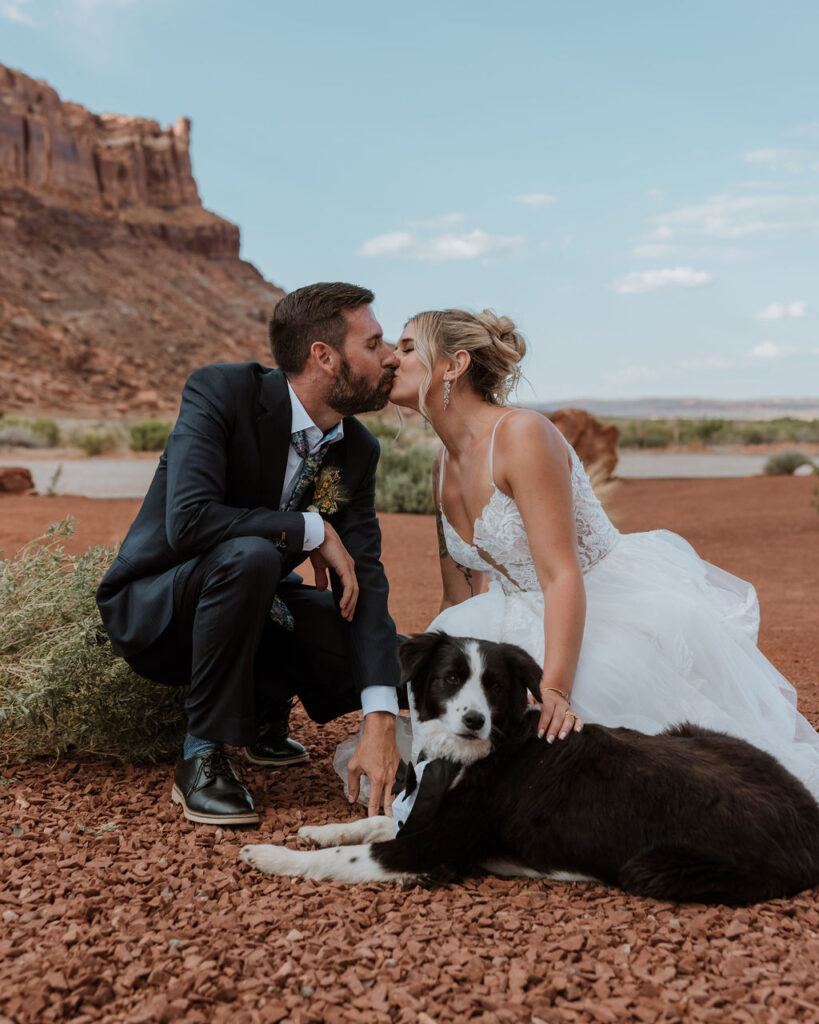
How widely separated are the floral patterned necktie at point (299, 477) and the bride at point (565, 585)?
1.51ft

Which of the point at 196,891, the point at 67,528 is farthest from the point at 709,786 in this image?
the point at 67,528

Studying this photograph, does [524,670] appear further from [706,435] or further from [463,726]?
[706,435]

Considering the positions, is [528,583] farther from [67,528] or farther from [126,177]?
[126,177]

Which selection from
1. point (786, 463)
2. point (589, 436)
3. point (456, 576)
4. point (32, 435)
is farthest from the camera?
point (32, 435)

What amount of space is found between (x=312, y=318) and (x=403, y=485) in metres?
13.5

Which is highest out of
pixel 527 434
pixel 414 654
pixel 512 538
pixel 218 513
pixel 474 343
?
pixel 474 343

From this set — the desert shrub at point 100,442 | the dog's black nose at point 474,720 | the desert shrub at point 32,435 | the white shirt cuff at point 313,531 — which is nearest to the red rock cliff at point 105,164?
the desert shrub at point 32,435

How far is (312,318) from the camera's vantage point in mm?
4535

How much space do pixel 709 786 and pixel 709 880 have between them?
0.28 meters

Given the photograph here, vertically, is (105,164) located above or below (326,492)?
above

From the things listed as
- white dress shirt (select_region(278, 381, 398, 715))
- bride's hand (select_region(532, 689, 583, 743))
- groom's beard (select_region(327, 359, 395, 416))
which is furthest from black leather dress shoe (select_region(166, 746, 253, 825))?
groom's beard (select_region(327, 359, 395, 416))

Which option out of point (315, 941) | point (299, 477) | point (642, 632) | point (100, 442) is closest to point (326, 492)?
point (299, 477)

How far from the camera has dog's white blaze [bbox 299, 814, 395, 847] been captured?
3.69m

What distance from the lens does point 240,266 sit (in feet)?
329
